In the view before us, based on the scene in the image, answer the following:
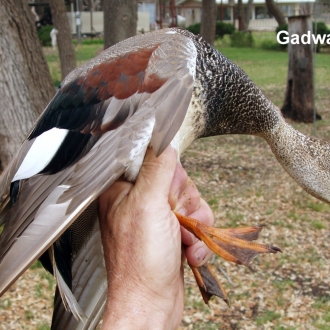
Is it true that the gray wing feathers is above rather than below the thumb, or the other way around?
below

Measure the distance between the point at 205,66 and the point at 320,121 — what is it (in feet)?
26.3

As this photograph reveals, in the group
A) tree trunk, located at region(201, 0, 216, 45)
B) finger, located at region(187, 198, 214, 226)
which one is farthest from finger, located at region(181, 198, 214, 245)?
tree trunk, located at region(201, 0, 216, 45)

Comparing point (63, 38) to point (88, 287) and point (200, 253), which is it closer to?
point (88, 287)

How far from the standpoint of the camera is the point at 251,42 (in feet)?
96.7

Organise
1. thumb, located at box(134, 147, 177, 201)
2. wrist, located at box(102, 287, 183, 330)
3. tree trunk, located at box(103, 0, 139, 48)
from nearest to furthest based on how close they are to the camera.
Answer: wrist, located at box(102, 287, 183, 330)
thumb, located at box(134, 147, 177, 201)
tree trunk, located at box(103, 0, 139, 48)

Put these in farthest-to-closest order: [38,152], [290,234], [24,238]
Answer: [290,234]
[38,152]
[24,238]

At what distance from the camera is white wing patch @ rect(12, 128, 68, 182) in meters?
2.19

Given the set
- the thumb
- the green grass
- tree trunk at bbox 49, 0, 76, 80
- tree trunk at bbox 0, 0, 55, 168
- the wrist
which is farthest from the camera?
tree trunk at bbox 49, 0, 76, 80

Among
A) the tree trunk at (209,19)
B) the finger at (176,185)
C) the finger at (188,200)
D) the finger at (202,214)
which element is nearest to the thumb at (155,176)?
the finger at (176,185)

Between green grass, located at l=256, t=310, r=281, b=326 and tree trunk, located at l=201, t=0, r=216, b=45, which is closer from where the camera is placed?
green grass, located at l=256, t=310, r=281, b=326

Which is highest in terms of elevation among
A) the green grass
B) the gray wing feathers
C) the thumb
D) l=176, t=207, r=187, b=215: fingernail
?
the thumb

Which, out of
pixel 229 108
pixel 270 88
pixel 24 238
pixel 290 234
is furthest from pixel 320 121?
pixel 24 238

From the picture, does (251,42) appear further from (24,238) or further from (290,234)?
A: (24,238)

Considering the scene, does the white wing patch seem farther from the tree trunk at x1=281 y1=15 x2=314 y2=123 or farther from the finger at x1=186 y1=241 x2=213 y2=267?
the tree trunk at x1=281 y1=15 x2=314 y2=123
